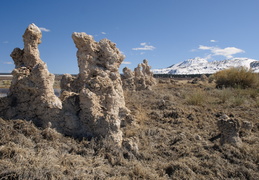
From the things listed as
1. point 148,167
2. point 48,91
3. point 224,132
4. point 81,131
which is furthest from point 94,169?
point 224,132

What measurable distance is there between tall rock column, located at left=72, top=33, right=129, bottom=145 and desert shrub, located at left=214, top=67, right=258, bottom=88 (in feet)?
34.0

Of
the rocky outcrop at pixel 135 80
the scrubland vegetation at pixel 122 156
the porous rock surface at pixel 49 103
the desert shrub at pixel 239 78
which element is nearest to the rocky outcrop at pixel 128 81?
the rocky outcrop at pixel 135 80

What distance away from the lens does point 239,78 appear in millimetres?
14258

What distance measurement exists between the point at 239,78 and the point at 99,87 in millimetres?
12748

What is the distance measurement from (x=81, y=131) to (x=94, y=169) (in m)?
1.14

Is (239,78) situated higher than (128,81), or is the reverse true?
(239,78)

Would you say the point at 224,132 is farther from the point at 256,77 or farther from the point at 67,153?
the point at 256,77

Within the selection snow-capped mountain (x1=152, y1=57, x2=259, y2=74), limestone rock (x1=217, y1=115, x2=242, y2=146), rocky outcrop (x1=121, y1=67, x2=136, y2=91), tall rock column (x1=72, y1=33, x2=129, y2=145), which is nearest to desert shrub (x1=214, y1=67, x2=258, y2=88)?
rocky outcrop (x1=121, y1=67, x2=136, y2=91)

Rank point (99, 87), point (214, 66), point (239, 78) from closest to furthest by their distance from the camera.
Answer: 1. point (99, 87)
2. point (239, 78)
3. point (214, 66)

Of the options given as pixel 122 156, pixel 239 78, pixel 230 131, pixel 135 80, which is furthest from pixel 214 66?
pixel 122 156

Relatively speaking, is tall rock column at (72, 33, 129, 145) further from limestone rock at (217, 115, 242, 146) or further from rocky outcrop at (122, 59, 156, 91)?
rocky outcrop at (122, 59, 156, 91)

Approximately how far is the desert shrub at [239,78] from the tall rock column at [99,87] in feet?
34.0

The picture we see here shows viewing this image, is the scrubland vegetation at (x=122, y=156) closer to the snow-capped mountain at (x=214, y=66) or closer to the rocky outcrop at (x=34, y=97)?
the rocky outcrop at (x=34, y=97)

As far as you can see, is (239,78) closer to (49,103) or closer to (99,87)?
(99,87)
